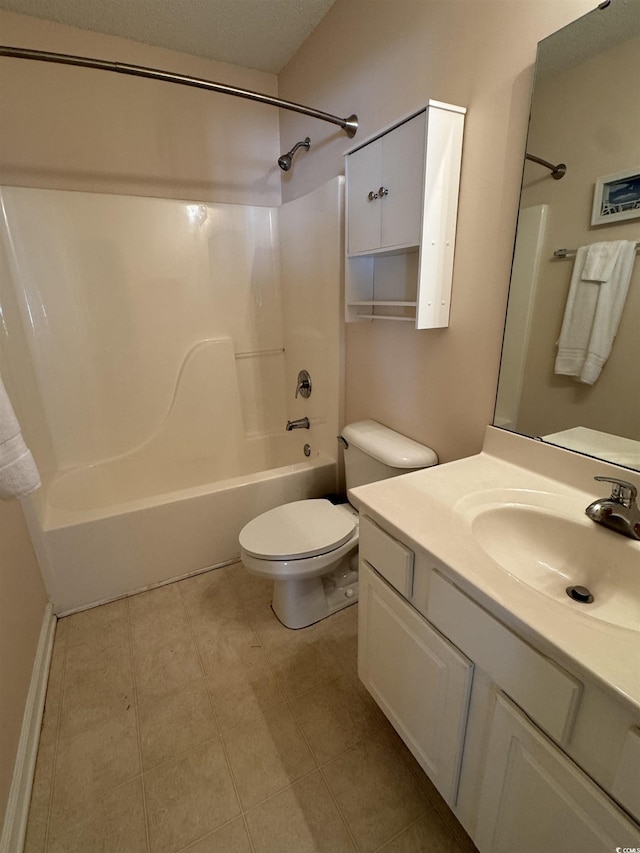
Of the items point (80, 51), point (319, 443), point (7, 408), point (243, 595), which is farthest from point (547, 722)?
point (80, 51)

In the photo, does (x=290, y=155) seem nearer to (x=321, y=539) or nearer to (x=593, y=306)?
→ (x=593, y=306)

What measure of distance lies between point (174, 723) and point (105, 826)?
10.6 inches

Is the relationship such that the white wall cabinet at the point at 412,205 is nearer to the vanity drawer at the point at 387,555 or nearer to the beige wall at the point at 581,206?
the beige wall at the point at 581,206

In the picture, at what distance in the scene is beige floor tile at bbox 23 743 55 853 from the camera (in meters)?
0.96

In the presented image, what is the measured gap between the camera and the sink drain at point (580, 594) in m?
0.79

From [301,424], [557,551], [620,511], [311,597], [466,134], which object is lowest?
[311,597]

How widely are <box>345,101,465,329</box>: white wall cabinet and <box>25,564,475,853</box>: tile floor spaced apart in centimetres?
128

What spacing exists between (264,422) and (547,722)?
2.17 m

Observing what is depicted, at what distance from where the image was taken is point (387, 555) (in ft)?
3.03

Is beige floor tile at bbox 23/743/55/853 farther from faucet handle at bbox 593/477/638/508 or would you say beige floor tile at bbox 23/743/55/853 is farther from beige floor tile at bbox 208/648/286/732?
faucet handle at bbox 593/477/638/508

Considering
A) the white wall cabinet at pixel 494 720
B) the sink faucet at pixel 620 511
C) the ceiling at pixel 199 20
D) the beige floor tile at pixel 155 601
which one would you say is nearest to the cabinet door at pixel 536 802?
the white wall cabinet at pixel 494 720

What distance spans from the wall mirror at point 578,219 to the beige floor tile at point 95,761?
1.50 m

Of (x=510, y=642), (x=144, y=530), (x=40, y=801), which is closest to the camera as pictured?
(x=510, y=642)

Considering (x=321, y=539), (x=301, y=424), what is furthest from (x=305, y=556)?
(x=301, y=424)
